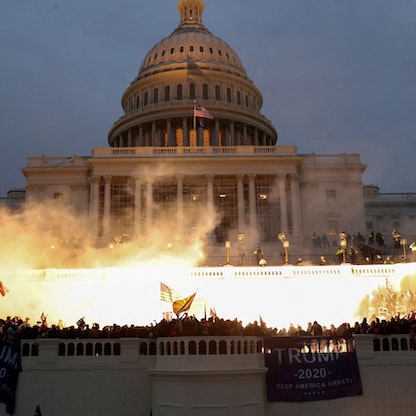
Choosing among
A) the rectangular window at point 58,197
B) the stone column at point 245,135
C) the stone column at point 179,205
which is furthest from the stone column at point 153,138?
the stone column at point 179,205

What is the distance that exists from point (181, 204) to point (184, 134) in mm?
21164

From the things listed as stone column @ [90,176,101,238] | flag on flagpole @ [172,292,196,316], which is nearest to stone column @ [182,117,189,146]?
stone column @ [90,176,101,238]

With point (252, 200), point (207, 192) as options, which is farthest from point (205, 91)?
point (252, 200)

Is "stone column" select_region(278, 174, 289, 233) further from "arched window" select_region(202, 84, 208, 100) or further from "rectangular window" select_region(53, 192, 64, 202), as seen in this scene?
"arched window" select_region(202, 84, 208, 100)

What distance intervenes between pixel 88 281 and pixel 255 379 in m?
18.5

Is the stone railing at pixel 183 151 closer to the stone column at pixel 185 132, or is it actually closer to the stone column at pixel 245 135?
the stone column at pixel 185 132

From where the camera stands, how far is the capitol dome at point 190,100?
265 feet

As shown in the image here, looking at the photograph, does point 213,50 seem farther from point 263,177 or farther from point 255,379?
point 255,379

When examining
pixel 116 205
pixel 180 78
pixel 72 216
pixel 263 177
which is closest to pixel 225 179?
pixel 263 177

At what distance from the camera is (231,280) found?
36.8 metres

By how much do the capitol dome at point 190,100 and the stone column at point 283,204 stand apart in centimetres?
1845

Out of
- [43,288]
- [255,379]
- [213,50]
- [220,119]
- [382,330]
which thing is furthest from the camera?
[213,50]

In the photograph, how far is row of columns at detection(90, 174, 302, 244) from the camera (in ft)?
195

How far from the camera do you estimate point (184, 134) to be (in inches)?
3113
